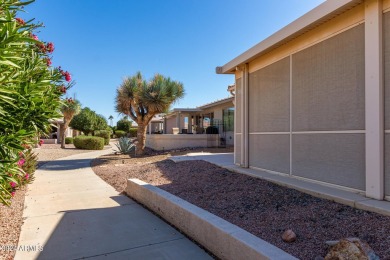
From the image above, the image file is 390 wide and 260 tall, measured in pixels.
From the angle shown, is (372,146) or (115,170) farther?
(115,170)

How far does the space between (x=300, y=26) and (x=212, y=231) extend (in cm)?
453

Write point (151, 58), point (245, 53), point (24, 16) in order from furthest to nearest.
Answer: point (151, 58) < point (245, 53) < point (24, 16)

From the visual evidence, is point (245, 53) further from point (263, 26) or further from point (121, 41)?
point (121, 41)

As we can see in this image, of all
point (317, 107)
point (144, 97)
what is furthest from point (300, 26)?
point (144, 97)

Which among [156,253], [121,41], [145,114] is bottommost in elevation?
[156,253]

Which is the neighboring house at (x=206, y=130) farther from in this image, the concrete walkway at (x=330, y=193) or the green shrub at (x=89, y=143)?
the concrete walkway at (x=330, y=193)

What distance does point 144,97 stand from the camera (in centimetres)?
1553

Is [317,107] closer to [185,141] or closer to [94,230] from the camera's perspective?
[94,230]

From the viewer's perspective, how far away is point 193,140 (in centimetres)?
1769

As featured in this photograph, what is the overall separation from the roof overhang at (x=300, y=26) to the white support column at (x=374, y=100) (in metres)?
0.44

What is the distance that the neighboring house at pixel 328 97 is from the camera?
4.45m

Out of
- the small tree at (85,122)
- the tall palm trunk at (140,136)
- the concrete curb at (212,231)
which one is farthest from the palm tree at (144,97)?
the small tree at (85,122)

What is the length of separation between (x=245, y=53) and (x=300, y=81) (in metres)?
2.10

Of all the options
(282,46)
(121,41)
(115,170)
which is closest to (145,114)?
(121,41)
